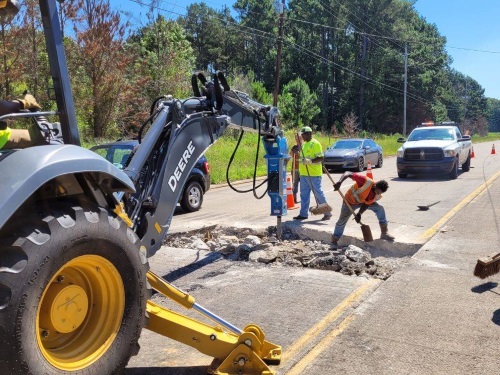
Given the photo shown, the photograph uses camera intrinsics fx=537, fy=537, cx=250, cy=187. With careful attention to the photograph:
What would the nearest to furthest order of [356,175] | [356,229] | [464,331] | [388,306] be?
[464,331], [388,306], [356,175], [356,229]

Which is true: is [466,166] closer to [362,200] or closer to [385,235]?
[385,235]

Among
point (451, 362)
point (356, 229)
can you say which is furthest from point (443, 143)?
point (451, 362)

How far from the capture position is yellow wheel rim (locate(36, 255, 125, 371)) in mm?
2941

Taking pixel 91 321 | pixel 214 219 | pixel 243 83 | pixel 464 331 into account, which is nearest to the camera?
pixel 91 321

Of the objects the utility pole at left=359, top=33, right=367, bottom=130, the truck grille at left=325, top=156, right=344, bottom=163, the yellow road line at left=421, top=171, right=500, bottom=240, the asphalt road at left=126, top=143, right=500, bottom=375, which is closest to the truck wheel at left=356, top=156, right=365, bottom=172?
the truck grille at left=325, top=156, right=344, bottom=163

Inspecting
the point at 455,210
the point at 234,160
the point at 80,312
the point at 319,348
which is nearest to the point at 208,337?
the point at 80,312

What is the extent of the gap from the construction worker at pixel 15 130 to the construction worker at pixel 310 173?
25.6ft

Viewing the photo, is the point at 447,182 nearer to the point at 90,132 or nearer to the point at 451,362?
the point at 90,132

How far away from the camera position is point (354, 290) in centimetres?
623

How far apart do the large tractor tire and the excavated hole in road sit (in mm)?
4275

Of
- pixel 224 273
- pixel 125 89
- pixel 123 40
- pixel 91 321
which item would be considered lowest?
pixel 224 273

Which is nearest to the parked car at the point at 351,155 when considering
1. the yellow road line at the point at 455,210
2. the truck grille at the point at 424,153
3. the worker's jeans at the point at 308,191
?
the truck grille at the point at 424,153

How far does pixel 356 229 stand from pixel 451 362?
5302 millimetres

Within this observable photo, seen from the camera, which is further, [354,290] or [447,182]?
[447,182]
